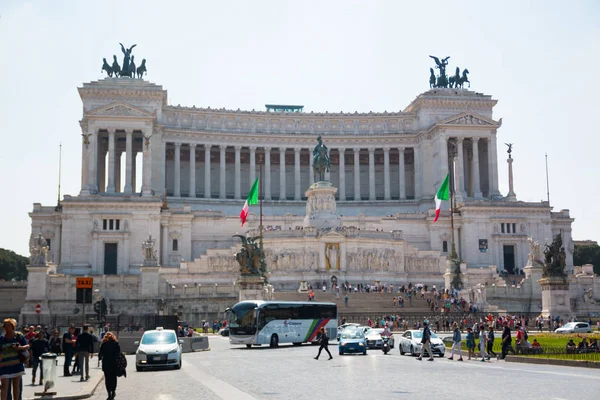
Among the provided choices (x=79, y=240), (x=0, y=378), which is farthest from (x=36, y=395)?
(x=79, y=240)

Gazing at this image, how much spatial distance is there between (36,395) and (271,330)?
27.2m

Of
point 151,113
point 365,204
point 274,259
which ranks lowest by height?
point 274,259

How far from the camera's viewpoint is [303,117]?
124 m

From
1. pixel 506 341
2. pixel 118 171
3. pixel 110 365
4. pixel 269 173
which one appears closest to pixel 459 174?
pixel 269 173

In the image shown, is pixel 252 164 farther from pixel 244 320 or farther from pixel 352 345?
pixel 352 345

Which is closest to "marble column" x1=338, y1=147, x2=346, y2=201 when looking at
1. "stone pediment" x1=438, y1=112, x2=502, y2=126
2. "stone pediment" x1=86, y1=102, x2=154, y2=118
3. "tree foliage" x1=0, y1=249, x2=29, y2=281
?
"stone pediment" x1=438, y1=112, x2=502, y2=126

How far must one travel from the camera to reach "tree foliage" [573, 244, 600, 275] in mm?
133250

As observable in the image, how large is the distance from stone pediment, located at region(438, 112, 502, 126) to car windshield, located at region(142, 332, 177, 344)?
283 feet

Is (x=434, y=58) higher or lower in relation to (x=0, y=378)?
higher

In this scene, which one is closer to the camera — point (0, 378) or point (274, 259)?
point (0, 378)

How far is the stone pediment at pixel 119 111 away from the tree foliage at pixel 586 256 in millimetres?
72895

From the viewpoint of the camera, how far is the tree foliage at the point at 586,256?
437ft

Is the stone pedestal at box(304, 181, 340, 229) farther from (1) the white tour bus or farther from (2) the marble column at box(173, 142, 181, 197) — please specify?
(1) the white tour bus

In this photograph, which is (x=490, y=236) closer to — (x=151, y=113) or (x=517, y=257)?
(x=517, y=257)
